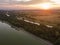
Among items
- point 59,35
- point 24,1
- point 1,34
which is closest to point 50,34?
point 59,35

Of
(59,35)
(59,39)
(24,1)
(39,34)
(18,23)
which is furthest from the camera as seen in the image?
(24,1)

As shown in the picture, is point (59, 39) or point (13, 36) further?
point (13, 36)

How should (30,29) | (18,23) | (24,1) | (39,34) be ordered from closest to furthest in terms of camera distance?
(39,34) → (30,29) → (18,23) → (24,1)

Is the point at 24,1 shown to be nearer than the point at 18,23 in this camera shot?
No

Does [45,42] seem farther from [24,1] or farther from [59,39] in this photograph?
[24,1]

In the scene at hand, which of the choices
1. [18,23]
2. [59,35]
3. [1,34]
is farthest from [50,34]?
[18,23]

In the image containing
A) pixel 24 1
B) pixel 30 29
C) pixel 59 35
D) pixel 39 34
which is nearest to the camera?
pixel 59 35

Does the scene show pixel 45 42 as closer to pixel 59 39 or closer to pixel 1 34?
pixel 59 39

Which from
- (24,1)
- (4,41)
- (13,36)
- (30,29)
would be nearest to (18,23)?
(30,29)

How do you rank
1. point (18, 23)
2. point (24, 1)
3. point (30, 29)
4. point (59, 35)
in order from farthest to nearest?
point (24, 1), point (18, 23), point (30, 29), point (59, 35)
